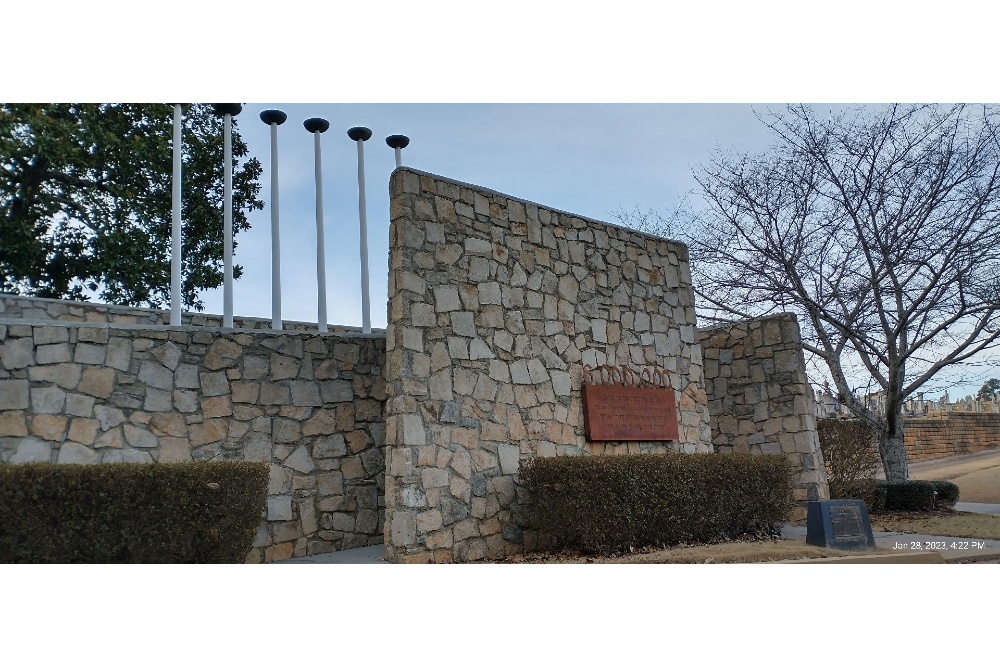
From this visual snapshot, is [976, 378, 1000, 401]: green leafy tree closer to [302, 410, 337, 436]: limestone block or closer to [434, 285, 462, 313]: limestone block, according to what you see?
[434, 285, 462, 313]: limestone block

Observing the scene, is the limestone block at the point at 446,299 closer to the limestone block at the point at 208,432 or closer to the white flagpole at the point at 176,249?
the limestone block at the point at 208,432

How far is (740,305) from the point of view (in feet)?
43.2

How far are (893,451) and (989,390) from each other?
193cm

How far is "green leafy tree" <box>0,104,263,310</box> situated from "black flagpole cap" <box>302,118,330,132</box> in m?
3.37

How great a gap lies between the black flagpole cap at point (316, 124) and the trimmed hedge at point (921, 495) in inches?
389

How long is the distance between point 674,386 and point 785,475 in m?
1.73

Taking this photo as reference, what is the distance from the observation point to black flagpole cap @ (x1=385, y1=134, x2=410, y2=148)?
10.9 m

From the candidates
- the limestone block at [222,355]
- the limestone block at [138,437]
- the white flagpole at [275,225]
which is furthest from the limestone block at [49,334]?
the white flagpole at [275,225]

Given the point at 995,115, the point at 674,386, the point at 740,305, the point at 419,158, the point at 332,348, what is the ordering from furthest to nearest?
the point at 740,305 → the point at 419,158 → the point at 995,115 → the point at 674,386 → the point at 332,348

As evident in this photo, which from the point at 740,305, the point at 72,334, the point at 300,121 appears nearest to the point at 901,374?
the point at 740,305

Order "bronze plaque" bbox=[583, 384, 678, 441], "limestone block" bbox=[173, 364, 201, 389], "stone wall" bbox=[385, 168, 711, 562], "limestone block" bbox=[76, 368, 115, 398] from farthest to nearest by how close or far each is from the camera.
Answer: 1. "bronze plaque" bbox=[583, 384, 678, 441]
2. "limestone block" bbox=[173, 364, 201, 389]
3. "stone wall" bbox=[385, 168, 711, 562]
4. "limestone block" bbox=[76, 368, 115, 398]

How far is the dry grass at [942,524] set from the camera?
8.16 metres

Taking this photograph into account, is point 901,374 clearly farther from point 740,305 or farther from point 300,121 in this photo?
point 300,121

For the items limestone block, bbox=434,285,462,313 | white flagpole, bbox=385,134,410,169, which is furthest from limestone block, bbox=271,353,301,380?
white flagpole, bbox=385,134,410,169
